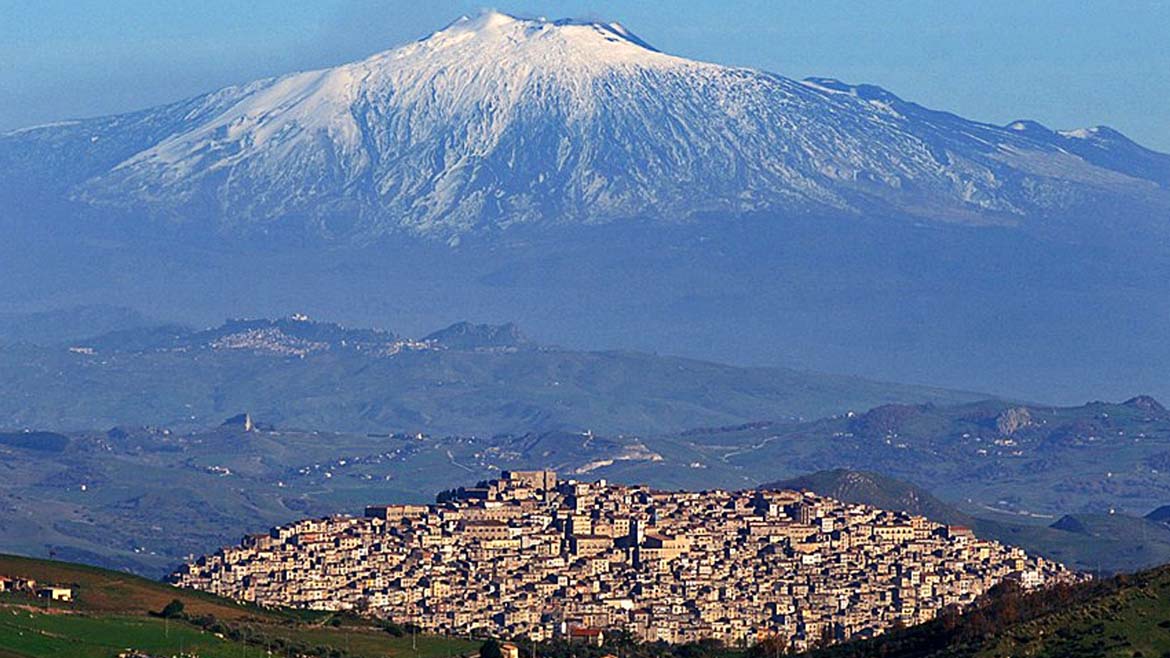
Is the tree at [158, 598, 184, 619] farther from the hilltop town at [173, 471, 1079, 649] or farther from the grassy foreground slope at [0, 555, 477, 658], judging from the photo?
the hilltop town at [173, 471, 1079, 649]

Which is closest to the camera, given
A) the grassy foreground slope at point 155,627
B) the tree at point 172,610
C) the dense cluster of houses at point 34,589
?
the grassy foreground slope at point 155,627

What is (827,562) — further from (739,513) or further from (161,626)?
(161,626)

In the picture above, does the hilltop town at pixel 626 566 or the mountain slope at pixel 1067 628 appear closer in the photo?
the mountain slope at pixel 1067 628

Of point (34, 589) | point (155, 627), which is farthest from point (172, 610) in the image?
point (155, 627)

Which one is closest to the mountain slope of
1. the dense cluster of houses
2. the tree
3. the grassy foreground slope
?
the grassy foreground slope

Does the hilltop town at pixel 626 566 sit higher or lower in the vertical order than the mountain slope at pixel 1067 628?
lower

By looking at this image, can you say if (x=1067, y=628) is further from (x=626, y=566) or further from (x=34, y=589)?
(x=626, y=566)

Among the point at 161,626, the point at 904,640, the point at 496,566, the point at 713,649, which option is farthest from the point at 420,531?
the point at 904,640

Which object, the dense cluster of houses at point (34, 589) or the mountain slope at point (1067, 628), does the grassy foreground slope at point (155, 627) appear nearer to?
the dense cluster of houses at point (34, 589)

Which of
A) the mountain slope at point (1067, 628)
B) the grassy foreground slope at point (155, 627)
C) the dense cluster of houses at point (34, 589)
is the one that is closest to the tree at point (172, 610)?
the grassy foreground slope at point (155, 627)
